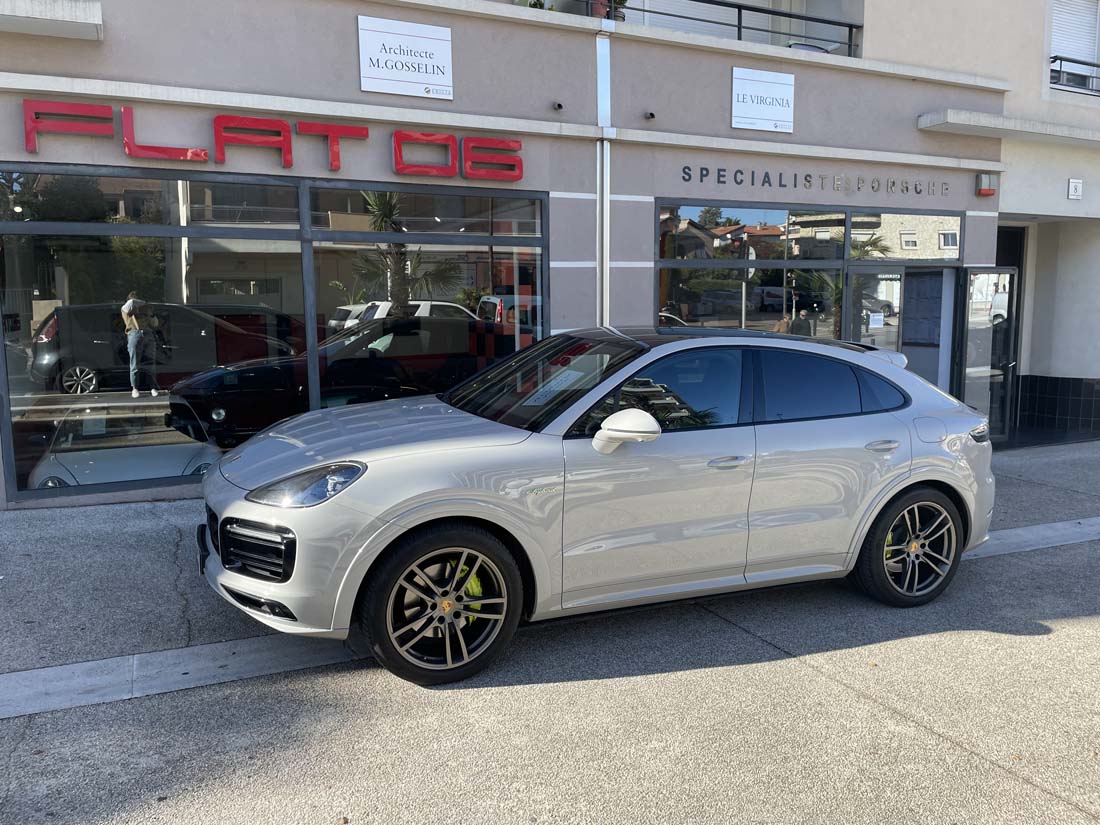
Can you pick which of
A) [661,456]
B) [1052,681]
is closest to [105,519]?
[661,456]

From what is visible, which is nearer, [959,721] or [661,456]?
[959,721]

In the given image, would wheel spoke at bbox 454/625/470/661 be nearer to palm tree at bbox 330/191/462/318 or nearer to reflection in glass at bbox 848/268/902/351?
palm tree at bbox 330/191/462/318

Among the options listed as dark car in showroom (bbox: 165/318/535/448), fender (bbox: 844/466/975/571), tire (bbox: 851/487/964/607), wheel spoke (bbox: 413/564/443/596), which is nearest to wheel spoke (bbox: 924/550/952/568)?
tire (bbox: 851/487/964/607)

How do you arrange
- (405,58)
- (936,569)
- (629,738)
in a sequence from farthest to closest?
1. (405,58)
2. (936,569)
3. (629,738)

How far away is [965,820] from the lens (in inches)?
126

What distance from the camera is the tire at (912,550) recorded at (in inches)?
204

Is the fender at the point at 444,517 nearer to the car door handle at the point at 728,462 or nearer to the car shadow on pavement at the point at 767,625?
the car shadow on pavement at the point at 767,625

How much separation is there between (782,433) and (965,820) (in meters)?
2.18

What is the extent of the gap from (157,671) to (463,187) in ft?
17.5

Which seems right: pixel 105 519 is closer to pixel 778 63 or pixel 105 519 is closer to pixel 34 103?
pixel 34 103

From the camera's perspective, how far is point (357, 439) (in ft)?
14.3

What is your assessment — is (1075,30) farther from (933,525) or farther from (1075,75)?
(933,525)

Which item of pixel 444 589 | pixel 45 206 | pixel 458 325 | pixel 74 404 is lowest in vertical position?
pixel 444 589

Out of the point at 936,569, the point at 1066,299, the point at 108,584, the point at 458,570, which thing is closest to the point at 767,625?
the point at 936,569
